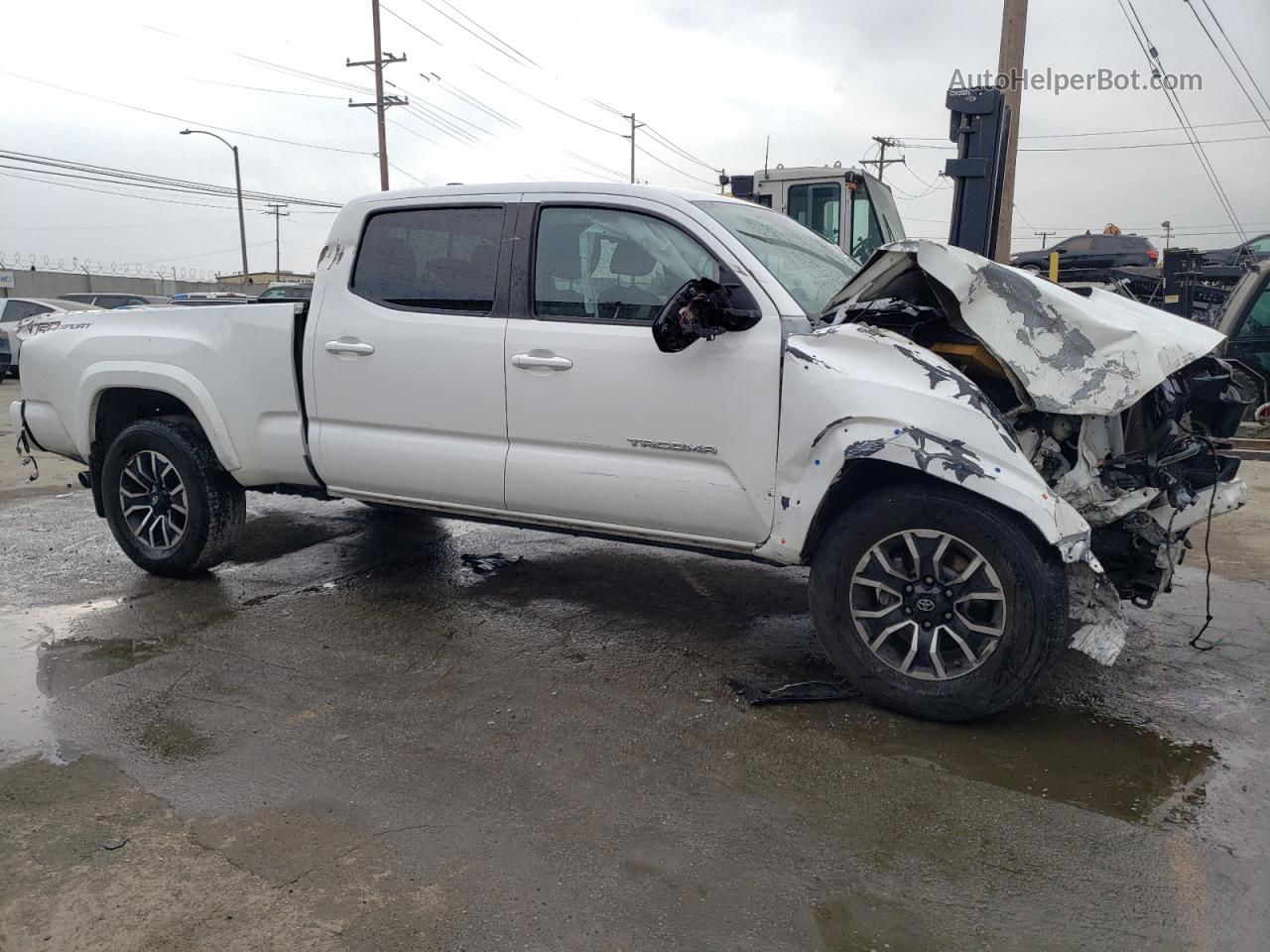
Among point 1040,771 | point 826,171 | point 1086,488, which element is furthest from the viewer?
point 826,171

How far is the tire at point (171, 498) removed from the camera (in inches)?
205

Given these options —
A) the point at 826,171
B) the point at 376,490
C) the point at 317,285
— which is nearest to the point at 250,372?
the point at 317,285

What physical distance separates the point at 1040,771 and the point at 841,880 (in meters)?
1.01

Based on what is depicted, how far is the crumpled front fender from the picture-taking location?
3336mm

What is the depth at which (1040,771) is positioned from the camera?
3.28m

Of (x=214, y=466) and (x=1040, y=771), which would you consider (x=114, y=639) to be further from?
(x=1040, y=771)

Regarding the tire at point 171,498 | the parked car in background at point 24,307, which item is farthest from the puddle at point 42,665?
the parked car in background at point 24,307

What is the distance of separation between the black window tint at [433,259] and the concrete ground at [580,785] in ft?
5.16

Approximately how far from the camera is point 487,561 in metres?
5.86

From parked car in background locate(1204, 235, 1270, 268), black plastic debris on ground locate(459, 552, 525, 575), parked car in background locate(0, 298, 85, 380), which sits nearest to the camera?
black plastic debris on ground locate(459, 552, 525, 575)

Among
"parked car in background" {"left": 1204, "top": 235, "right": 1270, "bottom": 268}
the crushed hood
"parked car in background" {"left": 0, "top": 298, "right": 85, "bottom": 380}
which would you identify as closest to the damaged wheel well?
the crushed hood

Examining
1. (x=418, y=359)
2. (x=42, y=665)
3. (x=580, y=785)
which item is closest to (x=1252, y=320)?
(x=418, y=359)

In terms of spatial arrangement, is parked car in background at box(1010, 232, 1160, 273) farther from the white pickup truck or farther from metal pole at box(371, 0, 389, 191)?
metal pole at box(371, 0, 389, 191)

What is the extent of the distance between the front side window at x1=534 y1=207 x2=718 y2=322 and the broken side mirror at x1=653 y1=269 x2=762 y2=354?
27 centimetres
